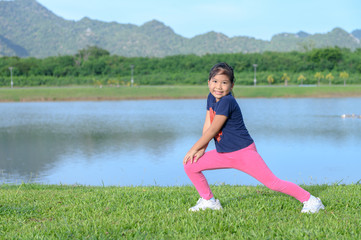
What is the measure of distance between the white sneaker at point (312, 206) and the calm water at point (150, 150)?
2.62 m

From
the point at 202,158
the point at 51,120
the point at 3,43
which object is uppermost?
the point at 3,43

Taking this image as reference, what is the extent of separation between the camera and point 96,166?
1016cm

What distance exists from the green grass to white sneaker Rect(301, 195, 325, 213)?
61mm

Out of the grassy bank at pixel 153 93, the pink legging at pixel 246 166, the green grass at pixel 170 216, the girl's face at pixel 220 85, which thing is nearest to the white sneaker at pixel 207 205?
the green grass at pixel 170 216

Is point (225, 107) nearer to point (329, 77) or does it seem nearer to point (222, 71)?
point (222, 71)

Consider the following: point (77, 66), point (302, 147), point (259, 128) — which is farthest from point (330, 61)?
point (302, 147)

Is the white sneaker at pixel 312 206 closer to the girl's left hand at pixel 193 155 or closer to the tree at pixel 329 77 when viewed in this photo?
the girl's left hand at pixel 193 155

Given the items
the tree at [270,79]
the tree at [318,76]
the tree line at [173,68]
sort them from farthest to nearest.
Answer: the tree line at [173,68], the tree at [270,79], the tree at [318,76]

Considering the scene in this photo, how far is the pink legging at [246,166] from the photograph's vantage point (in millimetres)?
3725

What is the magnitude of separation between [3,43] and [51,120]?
160 metres

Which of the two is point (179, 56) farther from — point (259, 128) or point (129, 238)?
point (129, 238)

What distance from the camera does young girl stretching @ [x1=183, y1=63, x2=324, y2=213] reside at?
373cm

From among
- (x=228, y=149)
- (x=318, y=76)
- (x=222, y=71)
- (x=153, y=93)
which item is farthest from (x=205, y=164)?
(x=318, y=76)

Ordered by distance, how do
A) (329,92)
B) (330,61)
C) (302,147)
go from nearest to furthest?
1. (302,147)
2. (329,92)
3. (330,61)
